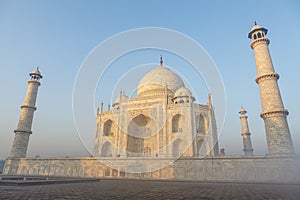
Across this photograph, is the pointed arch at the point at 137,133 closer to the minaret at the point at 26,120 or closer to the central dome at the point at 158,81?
the central dome at the point at 158,81

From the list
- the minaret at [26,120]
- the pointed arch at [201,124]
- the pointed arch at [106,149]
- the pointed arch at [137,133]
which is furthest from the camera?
the pointed arch at [106,149]

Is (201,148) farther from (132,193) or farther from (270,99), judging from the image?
(132,193)

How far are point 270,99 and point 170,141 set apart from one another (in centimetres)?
1013

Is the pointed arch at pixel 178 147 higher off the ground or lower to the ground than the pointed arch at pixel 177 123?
lower

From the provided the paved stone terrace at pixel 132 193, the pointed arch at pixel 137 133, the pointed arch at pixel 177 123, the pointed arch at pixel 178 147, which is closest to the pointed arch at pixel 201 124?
the pointed arch at pixel 177 123

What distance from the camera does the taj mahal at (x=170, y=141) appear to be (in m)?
13.6

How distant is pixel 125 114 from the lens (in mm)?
23328

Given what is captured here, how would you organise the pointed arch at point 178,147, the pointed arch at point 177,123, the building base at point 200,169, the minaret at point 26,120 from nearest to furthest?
the building base at point 200,169 < the pointed arch at point 178,147 < the minaret at point 26,120 < the pointed arch at point 177,123

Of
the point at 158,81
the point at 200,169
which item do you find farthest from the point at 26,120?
the point at 200,169

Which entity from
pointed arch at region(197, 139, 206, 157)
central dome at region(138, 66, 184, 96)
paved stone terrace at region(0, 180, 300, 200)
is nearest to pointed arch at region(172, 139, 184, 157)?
pointed arch at region(197, 139, 206, 157)

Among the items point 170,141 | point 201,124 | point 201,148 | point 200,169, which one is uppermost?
point 201,124

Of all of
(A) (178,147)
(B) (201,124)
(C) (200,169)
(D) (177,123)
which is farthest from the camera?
(D) (177,123)

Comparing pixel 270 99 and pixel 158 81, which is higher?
pixel 158 81

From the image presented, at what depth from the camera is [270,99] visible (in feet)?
50.2
